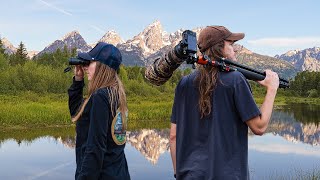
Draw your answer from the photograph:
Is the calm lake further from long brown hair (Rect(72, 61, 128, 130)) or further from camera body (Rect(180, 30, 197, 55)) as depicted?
camera body (Rect(180, 30, 197, 55))

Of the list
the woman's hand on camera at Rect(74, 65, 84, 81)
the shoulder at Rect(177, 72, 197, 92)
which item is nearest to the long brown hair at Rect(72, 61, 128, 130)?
the woman's hand on camera at Rect(74, 65, 84, 81)

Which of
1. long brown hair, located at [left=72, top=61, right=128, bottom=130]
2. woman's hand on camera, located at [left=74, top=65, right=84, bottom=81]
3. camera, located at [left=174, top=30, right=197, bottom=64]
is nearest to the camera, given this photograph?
camera, located at [left=174, top=30, right=197, bottom=64]

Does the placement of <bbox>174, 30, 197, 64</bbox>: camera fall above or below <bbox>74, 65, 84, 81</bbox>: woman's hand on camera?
above

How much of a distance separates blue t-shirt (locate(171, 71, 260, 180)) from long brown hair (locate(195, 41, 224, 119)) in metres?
0.03

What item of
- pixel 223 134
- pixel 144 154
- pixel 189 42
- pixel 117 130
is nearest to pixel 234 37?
pixel 189 42

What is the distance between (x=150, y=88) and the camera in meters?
69.1

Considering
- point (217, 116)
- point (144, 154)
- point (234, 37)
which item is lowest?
point (144, 154)

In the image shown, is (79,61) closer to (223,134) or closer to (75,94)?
(75,94)

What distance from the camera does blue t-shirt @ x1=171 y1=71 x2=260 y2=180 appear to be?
288 centimetres

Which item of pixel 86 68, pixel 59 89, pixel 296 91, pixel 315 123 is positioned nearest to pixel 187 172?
pixel 86 68

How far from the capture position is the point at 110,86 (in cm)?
356

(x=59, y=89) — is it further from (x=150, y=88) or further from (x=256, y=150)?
(x=256, y=150)

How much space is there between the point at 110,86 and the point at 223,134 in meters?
1.05

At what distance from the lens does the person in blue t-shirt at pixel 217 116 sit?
289 centimetres
